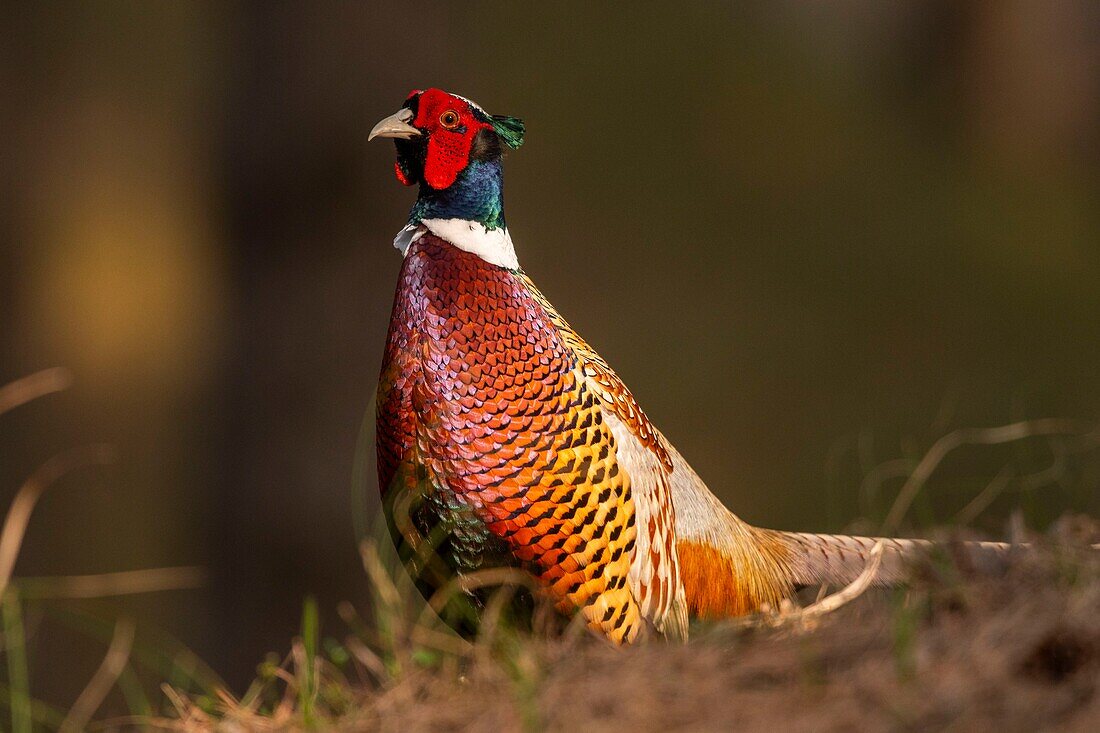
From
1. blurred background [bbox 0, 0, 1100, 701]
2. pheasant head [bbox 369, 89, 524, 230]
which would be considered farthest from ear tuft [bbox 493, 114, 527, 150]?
blurred background [bbox 0, 0, 1100, 701]

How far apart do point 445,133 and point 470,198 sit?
0.44 feet

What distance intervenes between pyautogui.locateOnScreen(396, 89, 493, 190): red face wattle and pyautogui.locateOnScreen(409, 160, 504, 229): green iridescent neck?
16 millimetres

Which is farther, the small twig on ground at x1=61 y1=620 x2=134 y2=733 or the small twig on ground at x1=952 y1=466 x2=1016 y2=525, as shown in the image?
the small twig on ground at x1=952 y1=466 x2=1016 y2=525

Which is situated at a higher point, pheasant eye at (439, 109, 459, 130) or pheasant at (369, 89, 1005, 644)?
pheasant eye at (439, 109, 459, 130)

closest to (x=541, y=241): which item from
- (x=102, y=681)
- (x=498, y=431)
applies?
(x=498, y=431)

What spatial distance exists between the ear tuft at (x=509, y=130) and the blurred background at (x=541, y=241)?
2435 millimetres

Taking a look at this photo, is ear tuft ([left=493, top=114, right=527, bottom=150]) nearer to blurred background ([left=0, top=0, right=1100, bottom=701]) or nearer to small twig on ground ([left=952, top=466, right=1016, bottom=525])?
small twig on ground ([left=952, top=466, right=1016, bottom=525])

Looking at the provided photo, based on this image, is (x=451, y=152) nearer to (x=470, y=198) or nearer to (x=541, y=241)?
(x=470, y=198)

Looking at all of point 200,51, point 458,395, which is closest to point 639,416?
point 458,395

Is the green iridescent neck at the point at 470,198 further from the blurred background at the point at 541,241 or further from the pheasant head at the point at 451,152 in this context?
the blurred background at the point at 541,241

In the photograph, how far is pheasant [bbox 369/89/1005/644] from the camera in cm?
216

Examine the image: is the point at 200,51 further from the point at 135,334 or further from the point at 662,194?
the point at 662,194

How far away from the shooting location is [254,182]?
199 inches

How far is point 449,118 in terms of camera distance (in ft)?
7.58
